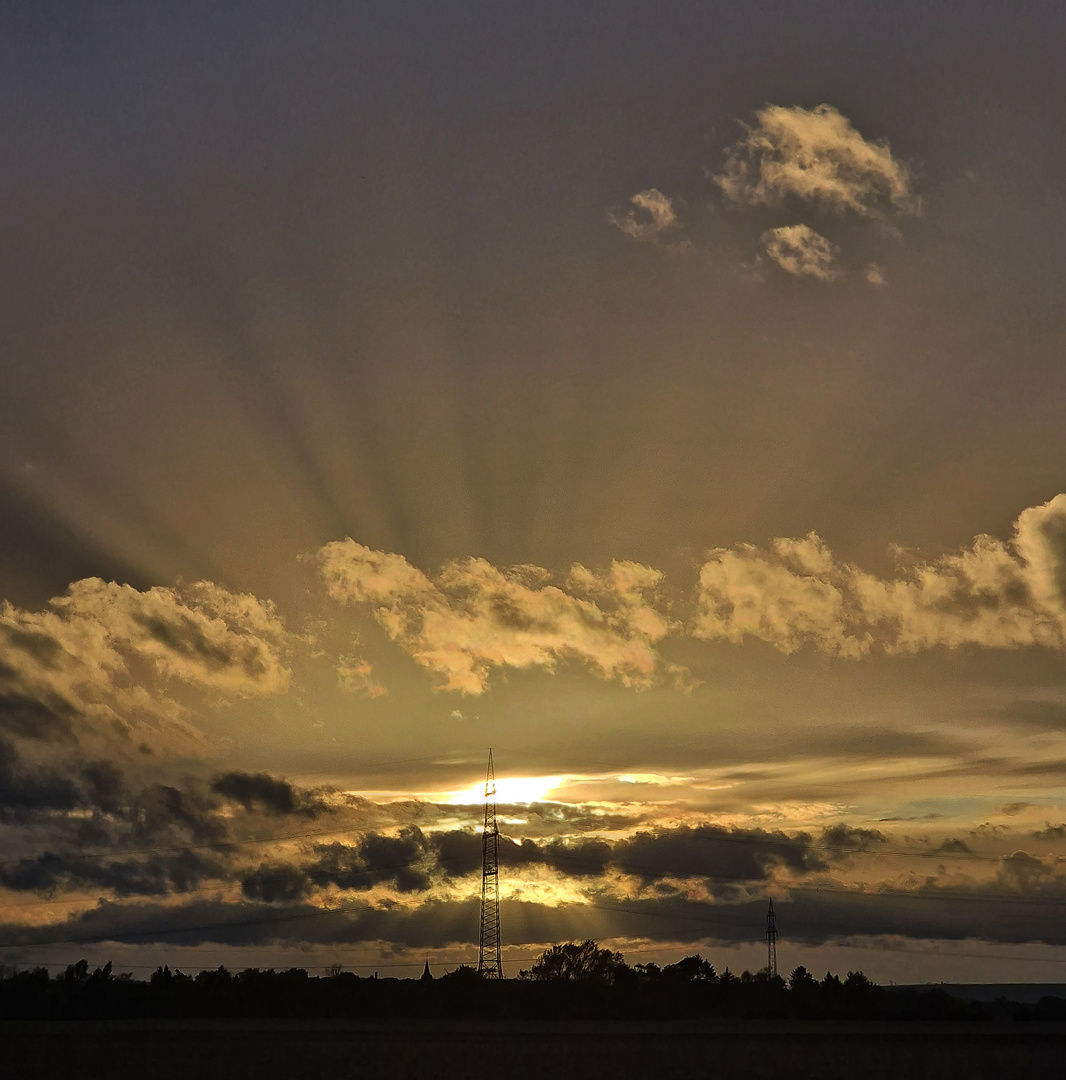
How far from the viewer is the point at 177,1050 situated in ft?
285

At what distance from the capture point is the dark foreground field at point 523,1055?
83.8 meters

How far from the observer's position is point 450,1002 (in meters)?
110

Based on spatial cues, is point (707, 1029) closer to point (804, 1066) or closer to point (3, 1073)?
point (804, 1066)

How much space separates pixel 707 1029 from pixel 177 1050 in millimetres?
40121

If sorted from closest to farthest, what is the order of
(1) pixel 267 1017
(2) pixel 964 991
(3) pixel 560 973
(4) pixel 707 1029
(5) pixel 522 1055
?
(5) pixel 522 1055, (4) pixel 707 1029, (1) pixel 267 1017, (3) pixel 560 973, (2) pixel 964 991

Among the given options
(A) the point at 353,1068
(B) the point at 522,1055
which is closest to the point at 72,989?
(A) the point at 353,1068

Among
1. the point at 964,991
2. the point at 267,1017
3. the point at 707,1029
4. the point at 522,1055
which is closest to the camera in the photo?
the point at 522,1055

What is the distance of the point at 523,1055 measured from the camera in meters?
83.8

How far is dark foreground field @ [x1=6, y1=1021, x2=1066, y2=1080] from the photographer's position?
83.8 metres

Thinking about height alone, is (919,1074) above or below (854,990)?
below

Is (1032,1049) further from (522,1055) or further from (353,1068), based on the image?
(353,1068)

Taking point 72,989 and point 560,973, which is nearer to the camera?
point 72,989

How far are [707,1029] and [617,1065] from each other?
1601 centimetres

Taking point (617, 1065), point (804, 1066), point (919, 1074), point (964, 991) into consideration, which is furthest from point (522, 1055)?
point (964, 991)
